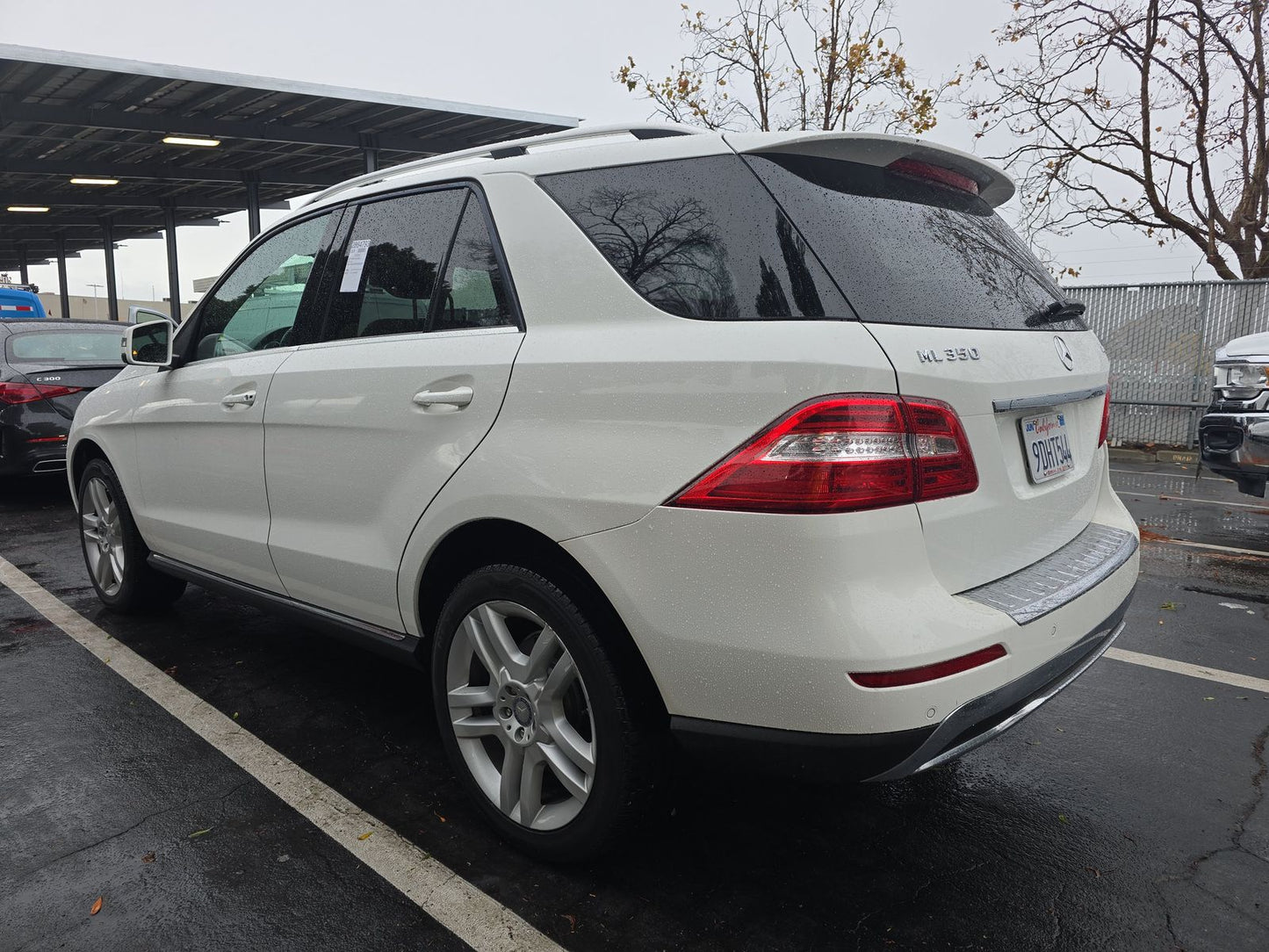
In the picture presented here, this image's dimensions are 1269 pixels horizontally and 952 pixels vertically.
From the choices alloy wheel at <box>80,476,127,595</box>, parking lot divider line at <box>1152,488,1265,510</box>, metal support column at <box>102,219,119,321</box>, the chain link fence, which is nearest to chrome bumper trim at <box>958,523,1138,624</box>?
alloy wheel at <box>80,476,127,595</box>

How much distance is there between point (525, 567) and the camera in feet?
7.39

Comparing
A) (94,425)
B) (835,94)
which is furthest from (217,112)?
(94,425)

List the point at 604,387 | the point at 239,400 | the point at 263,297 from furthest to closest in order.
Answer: the point at 263,297 → the point at 239,400 → the point at 604,387

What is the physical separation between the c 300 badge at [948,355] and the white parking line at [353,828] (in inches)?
60.2

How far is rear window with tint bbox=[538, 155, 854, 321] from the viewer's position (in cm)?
198

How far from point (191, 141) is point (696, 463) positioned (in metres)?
16.3

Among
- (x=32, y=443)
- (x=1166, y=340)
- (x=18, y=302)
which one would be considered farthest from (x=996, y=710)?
(x=18, y=302)

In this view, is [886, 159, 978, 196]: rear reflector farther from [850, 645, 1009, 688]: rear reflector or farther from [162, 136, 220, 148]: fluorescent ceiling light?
[162, 136, 220, 148]: fluorescent ceiling light

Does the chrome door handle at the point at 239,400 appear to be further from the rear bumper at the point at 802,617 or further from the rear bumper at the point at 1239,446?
the rear bumper at the point at 1239,446

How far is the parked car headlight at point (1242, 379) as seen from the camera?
551 cm

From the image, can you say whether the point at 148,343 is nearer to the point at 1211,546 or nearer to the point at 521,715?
the point at 521,715

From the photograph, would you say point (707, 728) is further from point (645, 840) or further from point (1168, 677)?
point (1168, 677)

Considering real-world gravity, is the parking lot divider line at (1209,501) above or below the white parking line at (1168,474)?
above

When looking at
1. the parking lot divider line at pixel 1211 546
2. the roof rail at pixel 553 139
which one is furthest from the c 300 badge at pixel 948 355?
the parking lot divider line at pixel 1211 546
